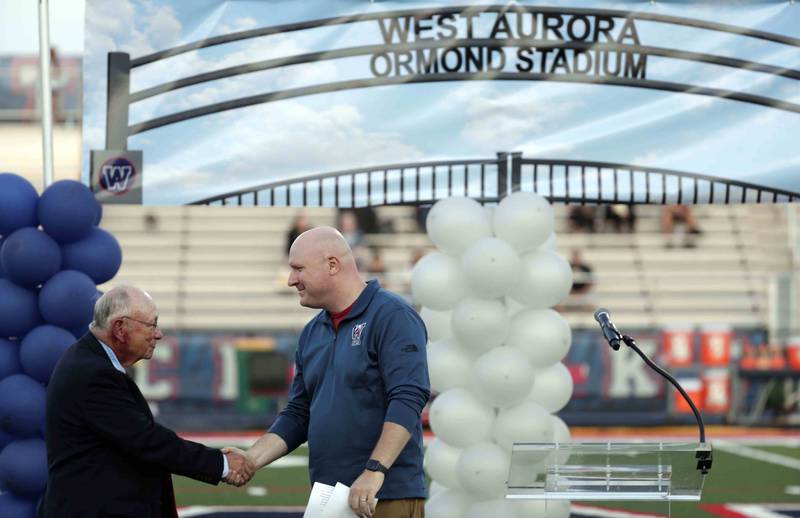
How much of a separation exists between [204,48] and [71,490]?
2905 millimetres

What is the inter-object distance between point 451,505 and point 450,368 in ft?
2.43

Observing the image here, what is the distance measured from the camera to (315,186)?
6.44m

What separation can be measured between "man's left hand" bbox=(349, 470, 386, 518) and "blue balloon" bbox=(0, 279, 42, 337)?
9.50 feet

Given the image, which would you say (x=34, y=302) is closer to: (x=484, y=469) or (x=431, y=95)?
(x=431, y=95)

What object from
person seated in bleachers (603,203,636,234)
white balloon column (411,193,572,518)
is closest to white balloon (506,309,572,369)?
white balloon column (411,193,572,518)

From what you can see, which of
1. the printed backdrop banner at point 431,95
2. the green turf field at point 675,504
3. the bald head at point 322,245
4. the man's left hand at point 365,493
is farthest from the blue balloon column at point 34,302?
the green turf field at point 675,504

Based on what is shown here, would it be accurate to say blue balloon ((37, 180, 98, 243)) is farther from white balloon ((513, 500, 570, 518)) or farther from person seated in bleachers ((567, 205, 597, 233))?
person seated in bleachers ((567, 205, 597, 233))

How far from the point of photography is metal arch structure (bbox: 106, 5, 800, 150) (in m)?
6.34

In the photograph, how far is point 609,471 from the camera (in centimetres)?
411

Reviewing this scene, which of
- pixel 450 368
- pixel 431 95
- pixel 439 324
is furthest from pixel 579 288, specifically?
pixel 431 95

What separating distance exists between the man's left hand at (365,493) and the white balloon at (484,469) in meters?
2.61

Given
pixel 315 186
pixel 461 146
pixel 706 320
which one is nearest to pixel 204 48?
pixel 315 186

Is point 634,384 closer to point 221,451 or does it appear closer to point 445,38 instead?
point 445,38

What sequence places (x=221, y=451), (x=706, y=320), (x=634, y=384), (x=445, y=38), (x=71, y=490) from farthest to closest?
(x=706, y=320) < (x=634, y=384) < (x=445, y=38) < (x=221, y=451) < (x=71, y=490)
